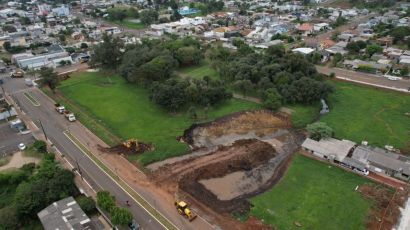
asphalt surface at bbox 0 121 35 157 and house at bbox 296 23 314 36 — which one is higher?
house at bbox 296 23 314 36

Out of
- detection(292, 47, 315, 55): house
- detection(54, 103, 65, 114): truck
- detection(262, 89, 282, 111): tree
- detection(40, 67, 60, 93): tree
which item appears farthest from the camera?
detection(292, 47, 315, 55): house

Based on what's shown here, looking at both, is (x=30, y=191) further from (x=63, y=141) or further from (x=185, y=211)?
(x=185, y=211)

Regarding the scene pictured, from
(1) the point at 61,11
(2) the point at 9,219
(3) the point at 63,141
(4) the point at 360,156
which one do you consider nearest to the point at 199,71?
(3) the point at 63,141

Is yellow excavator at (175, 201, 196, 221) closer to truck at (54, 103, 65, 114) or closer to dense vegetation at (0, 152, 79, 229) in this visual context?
dense vegetation at (0, 152, 79, 229)

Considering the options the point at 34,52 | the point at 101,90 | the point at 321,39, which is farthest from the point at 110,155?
the point at 321,39

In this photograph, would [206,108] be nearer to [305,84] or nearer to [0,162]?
[305,84]

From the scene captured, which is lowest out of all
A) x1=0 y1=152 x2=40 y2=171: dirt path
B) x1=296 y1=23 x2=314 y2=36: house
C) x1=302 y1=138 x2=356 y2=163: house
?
x1=0 y1=152 x2=40 y2=171: dirt path

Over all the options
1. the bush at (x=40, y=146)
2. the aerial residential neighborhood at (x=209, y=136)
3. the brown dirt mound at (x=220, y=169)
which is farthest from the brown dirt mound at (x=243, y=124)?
the bush at (x=40, y=146)

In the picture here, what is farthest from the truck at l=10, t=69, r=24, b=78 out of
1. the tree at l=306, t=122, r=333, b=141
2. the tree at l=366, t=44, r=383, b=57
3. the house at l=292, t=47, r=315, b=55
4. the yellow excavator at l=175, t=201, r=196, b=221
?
the tree at l=366, t=44, r=383, b=57
